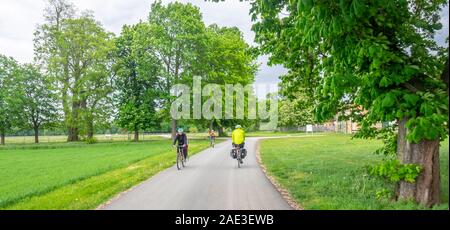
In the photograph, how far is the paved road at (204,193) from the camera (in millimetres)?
7464

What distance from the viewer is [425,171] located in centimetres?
650

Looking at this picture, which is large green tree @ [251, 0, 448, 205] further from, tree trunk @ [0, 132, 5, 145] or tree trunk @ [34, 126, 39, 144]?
tree trunk @ [0, 132, 5, 145]

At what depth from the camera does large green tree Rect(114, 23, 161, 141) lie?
39.9m

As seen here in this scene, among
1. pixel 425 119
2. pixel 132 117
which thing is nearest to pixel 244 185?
pixel 425 119

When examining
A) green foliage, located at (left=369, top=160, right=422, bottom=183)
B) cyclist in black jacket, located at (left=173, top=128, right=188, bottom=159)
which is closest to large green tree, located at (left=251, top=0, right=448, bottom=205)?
green foliage, located at (left=369, top=160, right=422, bottom=183)

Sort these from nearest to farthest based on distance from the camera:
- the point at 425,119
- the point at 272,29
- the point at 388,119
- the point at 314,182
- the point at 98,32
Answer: the point at 425,119
the point at 388,119
the point at 272,29
the point at 314,182
the point at 98,32

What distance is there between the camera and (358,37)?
6.06 m

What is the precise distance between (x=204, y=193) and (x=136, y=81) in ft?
123

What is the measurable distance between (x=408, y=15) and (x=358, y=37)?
1.55 meters

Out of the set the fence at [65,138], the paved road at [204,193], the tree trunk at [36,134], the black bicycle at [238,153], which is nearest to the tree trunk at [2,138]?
the fence at [65,138]

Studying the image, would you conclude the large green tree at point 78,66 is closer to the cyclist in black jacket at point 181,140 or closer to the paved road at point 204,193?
the cyclist in black jacket at point 181,140

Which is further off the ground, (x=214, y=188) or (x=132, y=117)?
(x=132, y=117)

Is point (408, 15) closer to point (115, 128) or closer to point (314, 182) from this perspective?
point (314, 182)

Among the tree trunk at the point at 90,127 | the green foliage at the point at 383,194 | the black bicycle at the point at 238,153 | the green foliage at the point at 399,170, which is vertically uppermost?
the tree trunk at the point at 90,127
